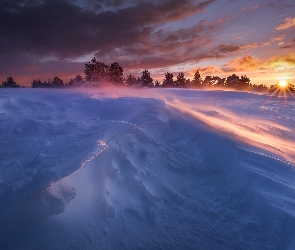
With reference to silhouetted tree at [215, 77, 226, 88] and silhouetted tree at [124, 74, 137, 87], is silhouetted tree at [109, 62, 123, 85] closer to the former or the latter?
silhouetted tree at [124, 74, 137, 87]

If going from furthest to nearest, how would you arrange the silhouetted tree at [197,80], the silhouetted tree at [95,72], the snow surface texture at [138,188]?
the silhouetted tree at [197,80]
the silhouetted tree at [95,72]
the snow surface texture at [138,188]

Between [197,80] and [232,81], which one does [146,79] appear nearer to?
[197,80]

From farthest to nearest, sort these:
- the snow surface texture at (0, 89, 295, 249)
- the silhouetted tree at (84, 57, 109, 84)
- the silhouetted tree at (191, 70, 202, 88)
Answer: the silhouetted tree at (191, 70, 202, 88) < the silhouetted tree at (84, 57, 109, 84) < the snow surface texture at (0, 89, 295, 249)

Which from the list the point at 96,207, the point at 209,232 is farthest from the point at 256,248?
the point at 96,207

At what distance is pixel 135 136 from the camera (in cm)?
431

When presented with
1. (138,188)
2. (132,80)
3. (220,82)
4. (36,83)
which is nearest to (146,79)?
(132,80)

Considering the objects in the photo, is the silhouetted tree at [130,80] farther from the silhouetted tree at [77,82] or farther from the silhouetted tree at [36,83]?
the silhouetted tree at [36,83]

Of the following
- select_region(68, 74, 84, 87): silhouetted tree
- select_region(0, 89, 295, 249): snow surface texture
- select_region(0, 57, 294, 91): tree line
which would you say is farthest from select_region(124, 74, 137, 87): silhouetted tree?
select_region(0, 89, 295, 249): snow surface texture

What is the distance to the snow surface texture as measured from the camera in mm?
2426

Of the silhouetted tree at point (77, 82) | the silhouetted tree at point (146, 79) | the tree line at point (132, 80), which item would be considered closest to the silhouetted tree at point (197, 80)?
the tree line at point (132, 80)

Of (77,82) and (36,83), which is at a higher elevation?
(77,82)

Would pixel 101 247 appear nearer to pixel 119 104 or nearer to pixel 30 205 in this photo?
pixel 30 205

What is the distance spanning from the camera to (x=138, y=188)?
3.16 meters

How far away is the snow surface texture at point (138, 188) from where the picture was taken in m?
2.43
